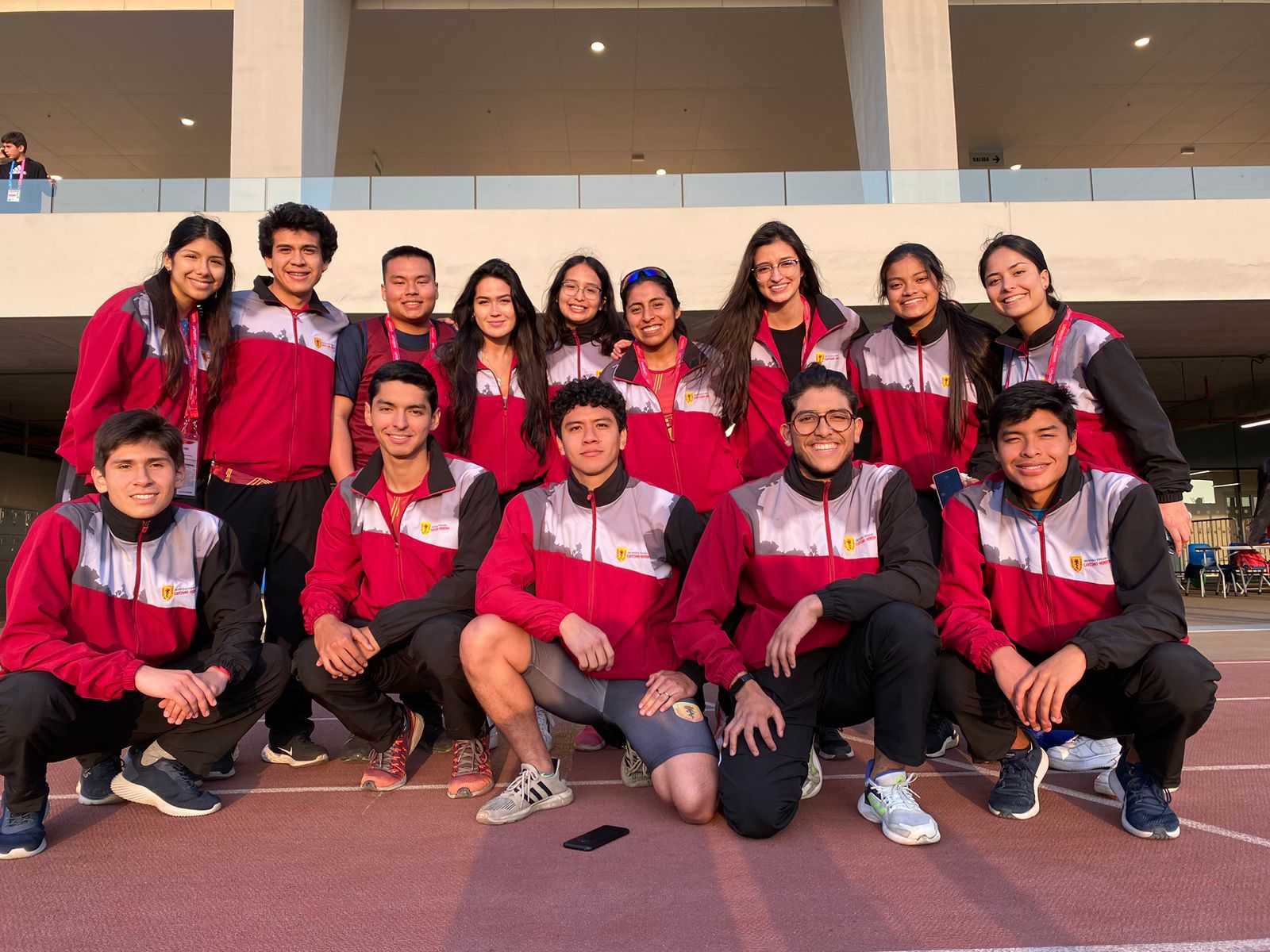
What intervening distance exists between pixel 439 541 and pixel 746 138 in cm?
1661

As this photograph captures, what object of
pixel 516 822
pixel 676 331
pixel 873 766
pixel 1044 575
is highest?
pixel 676 331

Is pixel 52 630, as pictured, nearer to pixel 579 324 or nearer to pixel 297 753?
pixel 297 753

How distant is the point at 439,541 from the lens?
12.1ft

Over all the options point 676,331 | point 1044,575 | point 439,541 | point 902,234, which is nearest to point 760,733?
point 1044,575

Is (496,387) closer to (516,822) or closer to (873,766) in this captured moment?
(516,822)

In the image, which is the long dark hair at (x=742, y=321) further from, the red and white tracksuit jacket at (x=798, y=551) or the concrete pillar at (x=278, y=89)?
the concrete pillar at (x=278, y=89)

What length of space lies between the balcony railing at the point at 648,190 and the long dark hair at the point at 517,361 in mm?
7711

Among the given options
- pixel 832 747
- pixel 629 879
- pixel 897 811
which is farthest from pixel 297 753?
pixel 897 811

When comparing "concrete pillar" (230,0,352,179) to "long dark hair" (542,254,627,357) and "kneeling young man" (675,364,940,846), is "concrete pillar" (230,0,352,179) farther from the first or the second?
"kneeling young man" (675,364,940,846)

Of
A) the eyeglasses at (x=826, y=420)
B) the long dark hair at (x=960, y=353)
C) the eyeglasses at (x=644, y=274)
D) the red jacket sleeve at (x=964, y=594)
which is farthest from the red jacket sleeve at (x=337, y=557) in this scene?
the long dark hair at (x=960, y=353)

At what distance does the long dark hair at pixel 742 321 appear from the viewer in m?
4.09

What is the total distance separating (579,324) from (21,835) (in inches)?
119

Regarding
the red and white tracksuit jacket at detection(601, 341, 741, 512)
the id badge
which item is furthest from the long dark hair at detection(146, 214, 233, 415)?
the red and white tracksuit jacket at detection(601, 341, 741, 512)

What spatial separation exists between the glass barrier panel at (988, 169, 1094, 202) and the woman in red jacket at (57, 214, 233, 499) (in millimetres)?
10373
